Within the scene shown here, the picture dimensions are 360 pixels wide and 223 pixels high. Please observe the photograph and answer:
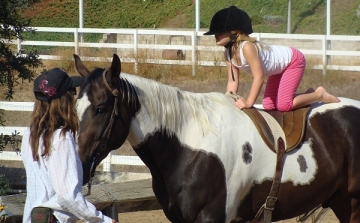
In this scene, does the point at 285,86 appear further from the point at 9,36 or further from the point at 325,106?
the point at 9,36

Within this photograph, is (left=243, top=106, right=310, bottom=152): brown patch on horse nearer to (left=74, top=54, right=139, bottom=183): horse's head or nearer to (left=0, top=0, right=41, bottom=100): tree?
(left=74, top=54, right=139, bottom=183): horse's head

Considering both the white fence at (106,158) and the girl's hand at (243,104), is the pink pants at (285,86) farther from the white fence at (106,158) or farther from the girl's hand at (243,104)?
the white fence at (106,158)

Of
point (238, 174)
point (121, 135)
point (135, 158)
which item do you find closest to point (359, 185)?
point (238, 174)

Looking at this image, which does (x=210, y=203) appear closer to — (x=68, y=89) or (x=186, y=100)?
(x=186, y=100)

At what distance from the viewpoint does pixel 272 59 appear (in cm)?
457

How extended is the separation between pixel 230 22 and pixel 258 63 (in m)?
0.33

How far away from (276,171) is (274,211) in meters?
0.29

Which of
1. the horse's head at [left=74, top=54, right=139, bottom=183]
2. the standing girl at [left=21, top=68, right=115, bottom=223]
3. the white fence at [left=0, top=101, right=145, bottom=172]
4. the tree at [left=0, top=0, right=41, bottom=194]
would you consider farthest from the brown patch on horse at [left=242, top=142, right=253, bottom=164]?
the white fence at [left=0, top=101, right=145, bottom=172]

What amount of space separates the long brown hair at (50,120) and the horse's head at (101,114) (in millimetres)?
899

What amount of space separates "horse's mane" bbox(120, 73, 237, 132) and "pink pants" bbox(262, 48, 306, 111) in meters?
0.55

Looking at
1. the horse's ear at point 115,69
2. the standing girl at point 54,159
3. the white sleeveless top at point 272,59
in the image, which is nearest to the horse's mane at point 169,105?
the horse's ear at point 115,69

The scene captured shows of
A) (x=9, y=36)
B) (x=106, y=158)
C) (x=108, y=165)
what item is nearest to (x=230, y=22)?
(x=9, y=36)

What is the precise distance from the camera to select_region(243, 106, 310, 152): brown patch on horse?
434cm

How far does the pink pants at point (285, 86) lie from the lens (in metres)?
4.61
